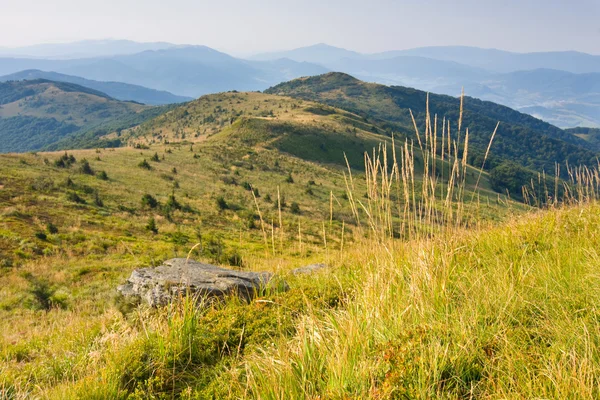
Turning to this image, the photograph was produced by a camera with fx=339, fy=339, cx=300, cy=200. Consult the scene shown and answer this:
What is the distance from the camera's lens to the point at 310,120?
78.4m

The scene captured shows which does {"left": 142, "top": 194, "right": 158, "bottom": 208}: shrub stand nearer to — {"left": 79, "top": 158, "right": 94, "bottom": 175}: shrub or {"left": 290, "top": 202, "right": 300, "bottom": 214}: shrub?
{"left": 79, "top": 158, "right": 94, "bottom": 175}: shrub

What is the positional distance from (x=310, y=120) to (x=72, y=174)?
192ft

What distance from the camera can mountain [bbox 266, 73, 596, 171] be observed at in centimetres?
12769

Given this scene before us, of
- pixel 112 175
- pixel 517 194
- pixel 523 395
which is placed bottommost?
pixel 517 194

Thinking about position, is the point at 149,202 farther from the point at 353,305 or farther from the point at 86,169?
the point at 353,305

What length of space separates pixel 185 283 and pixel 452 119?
578 ft

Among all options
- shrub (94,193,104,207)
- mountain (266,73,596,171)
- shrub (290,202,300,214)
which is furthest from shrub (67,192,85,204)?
mountain (266,73,596,171)

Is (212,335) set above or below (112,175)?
above

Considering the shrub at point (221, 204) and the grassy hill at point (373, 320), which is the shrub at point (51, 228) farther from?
the shrub at point (221, 204)

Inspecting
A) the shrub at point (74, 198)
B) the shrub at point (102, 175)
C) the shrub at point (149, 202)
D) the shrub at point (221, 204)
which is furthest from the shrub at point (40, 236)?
the shrub at point (102, 175)

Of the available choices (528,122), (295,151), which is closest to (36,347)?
(295,151)

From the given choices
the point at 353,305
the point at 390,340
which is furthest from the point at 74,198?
the point at 390,340

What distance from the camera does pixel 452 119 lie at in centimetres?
16000

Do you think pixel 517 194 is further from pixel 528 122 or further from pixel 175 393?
pixel 528 122
